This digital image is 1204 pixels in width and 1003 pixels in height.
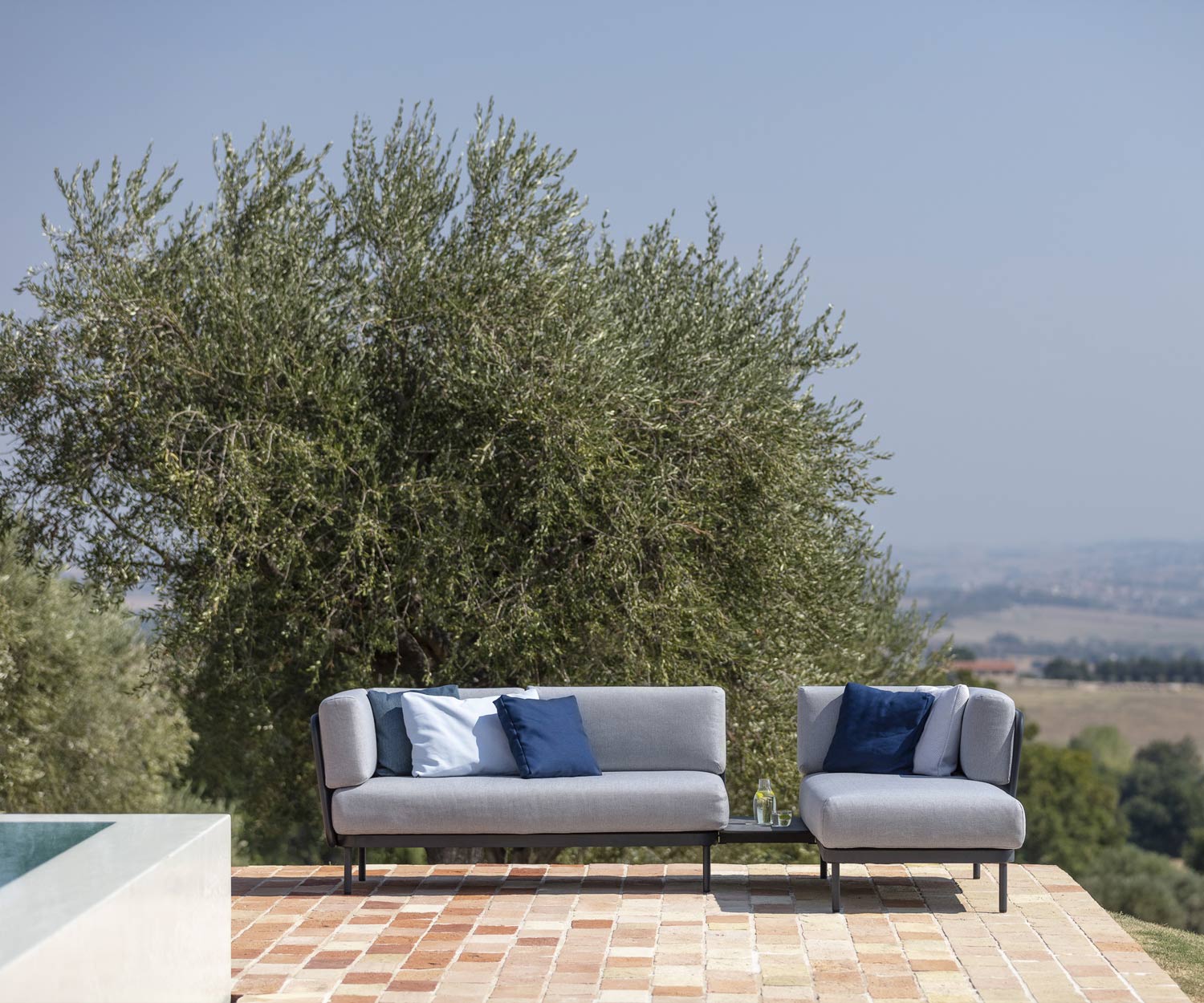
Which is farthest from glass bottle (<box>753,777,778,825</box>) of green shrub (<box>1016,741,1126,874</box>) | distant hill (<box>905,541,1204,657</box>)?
distant hill (<box>905,541,1204,657</box>)

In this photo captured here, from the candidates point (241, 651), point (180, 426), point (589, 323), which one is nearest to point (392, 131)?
point (589, 323)

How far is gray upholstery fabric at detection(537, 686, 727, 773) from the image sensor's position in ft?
21.1

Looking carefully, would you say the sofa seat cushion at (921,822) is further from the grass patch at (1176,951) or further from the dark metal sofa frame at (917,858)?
the grass patch at (1176,951)

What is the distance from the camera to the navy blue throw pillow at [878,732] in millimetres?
6184

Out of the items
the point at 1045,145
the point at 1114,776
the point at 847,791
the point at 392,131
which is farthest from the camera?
the point at 1045,145

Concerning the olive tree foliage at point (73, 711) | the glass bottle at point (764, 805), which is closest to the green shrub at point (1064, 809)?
the olive tree foliage at point (73, 711)

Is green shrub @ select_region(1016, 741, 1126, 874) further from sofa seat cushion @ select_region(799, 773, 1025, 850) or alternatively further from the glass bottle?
sofa seat cushion @ select_region(799, 773, 1025, 850)

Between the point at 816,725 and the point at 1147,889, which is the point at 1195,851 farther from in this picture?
the point at 816,725

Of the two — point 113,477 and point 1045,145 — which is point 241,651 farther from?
point 1045,145

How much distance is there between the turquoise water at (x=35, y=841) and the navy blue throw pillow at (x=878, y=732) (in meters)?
3.38

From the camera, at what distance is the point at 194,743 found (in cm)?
1622

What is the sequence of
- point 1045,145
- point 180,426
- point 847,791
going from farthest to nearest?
point 1045,145
point 180,426
point 847,791

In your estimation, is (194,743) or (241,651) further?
(194,743)

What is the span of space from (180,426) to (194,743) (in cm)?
925
